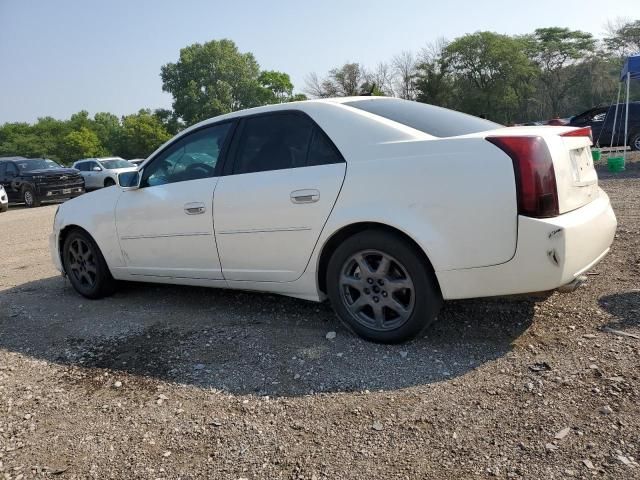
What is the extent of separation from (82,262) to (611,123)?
56.7 feet

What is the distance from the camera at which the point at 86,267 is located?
5.00m

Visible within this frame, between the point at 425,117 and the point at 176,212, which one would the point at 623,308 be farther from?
the point at 176,212

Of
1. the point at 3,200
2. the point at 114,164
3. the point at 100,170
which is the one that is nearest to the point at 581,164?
the point at 3,200

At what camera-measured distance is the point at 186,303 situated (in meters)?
4.63

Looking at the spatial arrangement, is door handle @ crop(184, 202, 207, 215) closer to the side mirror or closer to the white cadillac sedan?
the white cadillac sedan

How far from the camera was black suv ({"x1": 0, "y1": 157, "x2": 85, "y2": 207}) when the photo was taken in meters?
18.1

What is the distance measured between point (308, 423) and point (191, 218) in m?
2.01

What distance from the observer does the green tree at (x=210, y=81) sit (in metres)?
73.3

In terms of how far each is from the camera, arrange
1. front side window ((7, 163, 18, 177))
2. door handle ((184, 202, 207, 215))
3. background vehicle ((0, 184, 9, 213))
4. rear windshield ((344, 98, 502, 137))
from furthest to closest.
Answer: front side window ((7, 163, 18, 177)) → background vehicle ((0, 184, 9, 213)) → door handle ((184, 202, 207, 215)) → rear windshield ((344, 98, 502, 137))

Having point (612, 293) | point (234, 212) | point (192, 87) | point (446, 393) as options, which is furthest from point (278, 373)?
point (192, 87)

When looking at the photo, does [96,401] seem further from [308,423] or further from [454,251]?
[454,251]

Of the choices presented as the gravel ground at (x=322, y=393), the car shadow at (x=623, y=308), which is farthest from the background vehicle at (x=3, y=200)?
the car shadow at (x=623, y=308)

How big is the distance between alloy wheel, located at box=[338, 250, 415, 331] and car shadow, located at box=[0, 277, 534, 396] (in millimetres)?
180

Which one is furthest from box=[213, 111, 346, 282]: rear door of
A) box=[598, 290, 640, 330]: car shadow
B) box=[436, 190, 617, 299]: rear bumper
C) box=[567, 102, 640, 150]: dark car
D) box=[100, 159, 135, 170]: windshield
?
box=[100, 159, 135, 170]: windshield
